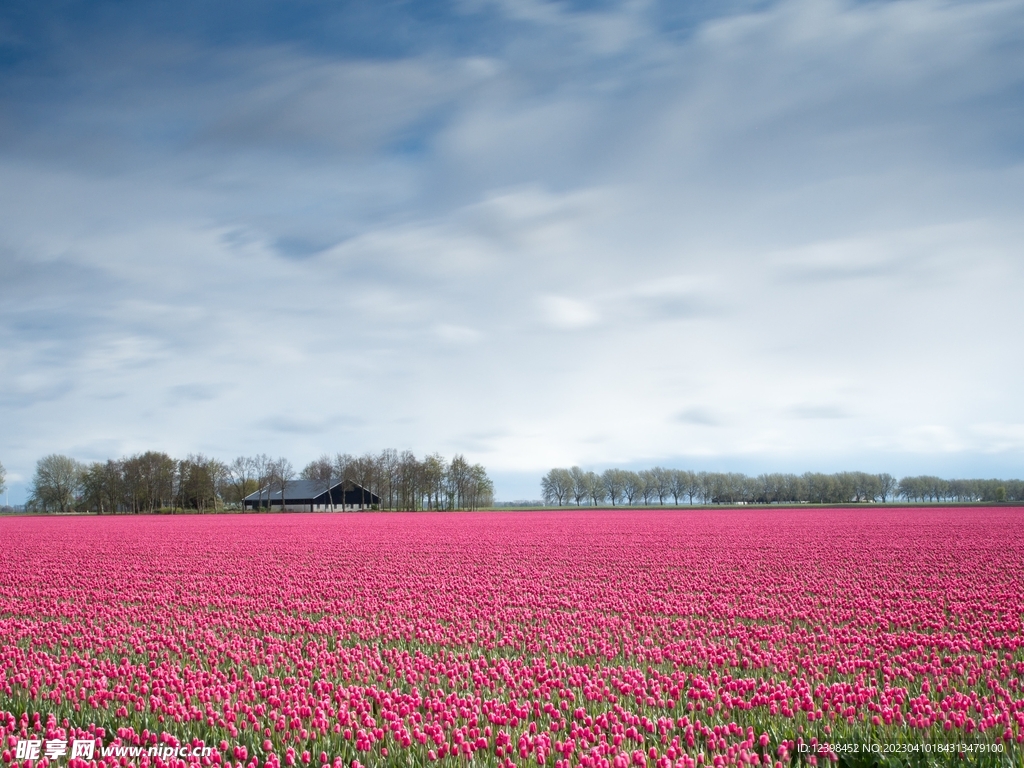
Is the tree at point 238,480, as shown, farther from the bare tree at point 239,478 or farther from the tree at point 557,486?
the tree at point 557,486

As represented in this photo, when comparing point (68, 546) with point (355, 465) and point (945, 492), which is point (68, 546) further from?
point (945, 492)

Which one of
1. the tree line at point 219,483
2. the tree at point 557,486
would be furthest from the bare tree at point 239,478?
the tree at point 557,486

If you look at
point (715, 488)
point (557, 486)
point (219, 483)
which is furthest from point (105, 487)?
point (715, 488)

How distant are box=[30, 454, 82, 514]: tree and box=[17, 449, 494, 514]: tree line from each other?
189 mm

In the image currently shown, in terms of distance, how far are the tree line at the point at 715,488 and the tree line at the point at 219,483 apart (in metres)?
60.1

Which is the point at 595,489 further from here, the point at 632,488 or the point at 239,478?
the point at 239,478

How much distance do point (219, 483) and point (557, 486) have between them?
295 feet

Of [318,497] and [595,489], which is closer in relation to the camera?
[318,497]

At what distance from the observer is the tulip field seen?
612 cm

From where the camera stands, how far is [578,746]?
606 cm

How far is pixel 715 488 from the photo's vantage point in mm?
189500

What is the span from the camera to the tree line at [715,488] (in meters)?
187

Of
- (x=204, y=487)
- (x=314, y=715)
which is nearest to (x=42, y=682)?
(x=314, y=715)

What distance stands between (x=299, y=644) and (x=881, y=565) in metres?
17.0
